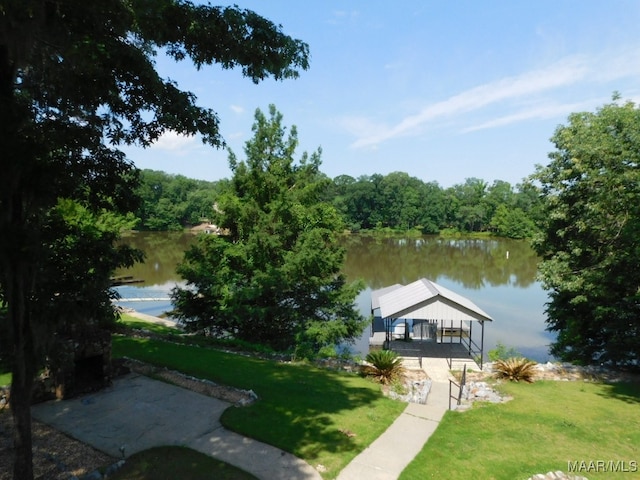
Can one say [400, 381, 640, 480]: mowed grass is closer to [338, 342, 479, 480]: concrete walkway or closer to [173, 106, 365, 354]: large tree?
[338, 342, 479, 480]: concrete walkway

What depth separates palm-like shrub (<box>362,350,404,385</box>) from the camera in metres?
12.2

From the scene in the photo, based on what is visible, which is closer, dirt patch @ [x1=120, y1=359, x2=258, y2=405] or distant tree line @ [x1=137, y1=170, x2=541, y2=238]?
dirt patch @ [x1=120, y1=359, x2=258, y2=405]

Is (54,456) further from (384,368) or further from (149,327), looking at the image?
(149,327)

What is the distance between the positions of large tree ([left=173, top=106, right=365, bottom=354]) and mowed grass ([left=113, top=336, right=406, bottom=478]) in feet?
9.10

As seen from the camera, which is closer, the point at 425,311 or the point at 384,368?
the point at 384,368

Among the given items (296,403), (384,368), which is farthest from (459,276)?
(296,403)

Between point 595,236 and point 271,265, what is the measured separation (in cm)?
1268

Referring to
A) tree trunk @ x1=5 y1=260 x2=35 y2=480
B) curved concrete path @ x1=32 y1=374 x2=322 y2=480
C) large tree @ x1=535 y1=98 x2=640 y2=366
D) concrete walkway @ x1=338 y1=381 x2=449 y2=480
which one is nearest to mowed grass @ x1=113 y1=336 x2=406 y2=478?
concrete walkway @ x1=338 y1=381 x2=449 y2=480

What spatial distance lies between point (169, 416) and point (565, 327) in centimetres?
1684

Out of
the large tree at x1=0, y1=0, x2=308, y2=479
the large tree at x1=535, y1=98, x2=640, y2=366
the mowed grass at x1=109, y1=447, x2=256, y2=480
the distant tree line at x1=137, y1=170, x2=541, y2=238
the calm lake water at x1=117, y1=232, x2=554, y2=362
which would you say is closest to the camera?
the large tree at x1=0, y1=0, x2=308, y2=479

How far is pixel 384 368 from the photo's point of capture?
12273mm

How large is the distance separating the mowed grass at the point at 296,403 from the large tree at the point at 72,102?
413cm

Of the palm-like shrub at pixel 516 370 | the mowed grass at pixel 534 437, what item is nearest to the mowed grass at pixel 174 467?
the mowed grass at pixel 534 437

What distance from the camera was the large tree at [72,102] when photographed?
475 centimetres
